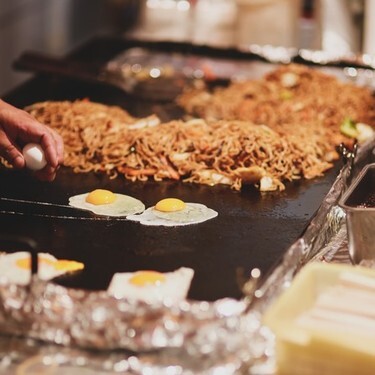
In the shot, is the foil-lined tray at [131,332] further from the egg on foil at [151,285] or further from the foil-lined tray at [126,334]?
the egg on foil at [151,285]

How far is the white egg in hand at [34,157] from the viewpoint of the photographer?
9.70 ft

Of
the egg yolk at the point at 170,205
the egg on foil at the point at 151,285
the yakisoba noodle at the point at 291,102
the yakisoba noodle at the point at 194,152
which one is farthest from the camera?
the yakisoba noodle at the point at 291,102

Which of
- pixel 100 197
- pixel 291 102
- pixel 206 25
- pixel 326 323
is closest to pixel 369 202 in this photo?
pixel 326 323

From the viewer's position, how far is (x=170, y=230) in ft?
9.66

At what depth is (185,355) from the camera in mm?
2246

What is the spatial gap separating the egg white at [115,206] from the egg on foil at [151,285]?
1.95 ft

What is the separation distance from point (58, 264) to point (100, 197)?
654 millimetres

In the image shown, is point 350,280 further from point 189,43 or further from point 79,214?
point 189,43

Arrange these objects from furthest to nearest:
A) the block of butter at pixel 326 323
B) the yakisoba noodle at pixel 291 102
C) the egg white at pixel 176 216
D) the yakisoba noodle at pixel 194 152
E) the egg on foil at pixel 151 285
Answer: the yakisoba noodle at pixel 291 102 < the yakisoba noodle at pixel 194 152 < the egg white at pixel 176 216 < the egg on foil at pixel 151 285 < the block of butter at pixel 326 323

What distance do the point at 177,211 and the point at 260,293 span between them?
83 cm

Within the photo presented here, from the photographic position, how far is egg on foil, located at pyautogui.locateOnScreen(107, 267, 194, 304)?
7.84 ft

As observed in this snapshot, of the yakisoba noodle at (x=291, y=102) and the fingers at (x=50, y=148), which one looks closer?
the fingers at (x=50, y=148)

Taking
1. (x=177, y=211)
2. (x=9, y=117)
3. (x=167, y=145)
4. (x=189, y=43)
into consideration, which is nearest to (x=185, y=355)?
(x=177, y=211)

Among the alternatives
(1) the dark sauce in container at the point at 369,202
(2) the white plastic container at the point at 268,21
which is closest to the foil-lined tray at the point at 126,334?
(1) the dark sauce in container at the point at 369,202
